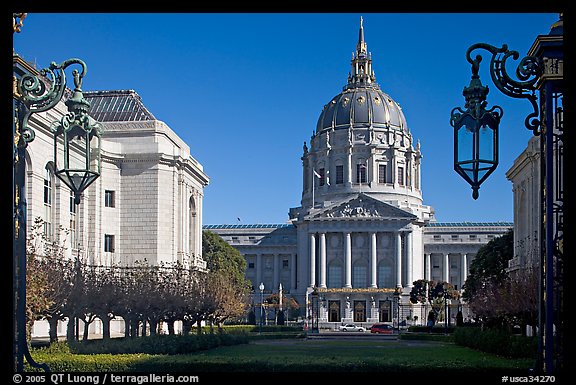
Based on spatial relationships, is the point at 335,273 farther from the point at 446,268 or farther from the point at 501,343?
the point at 501,343

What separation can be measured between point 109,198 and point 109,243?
10.5 feet

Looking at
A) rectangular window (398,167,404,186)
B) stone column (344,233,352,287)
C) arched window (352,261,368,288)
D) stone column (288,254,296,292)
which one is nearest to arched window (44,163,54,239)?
stone column (344,233,352,287)

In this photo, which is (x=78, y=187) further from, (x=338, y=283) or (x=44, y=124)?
(x=338, y=283)

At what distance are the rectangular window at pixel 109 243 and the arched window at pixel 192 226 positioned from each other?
10.5 meters

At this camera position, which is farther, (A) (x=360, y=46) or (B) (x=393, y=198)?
(A) (x=360, y=46)

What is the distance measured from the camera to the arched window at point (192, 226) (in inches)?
2864

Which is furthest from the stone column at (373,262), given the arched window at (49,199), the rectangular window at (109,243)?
the arched window at (49,199)

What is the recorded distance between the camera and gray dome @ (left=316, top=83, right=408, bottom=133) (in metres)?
151

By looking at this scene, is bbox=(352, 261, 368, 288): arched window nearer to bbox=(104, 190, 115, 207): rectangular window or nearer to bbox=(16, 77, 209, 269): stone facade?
bbox=(16, 77, 209, 269): stone facade

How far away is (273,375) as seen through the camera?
11.0 m

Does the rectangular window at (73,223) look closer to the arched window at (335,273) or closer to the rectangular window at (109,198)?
the rectangular window at (109,198)

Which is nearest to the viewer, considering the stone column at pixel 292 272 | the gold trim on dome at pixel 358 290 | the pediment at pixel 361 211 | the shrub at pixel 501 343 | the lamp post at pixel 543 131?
the lamp post at pixel 543 131
